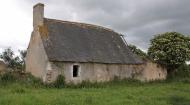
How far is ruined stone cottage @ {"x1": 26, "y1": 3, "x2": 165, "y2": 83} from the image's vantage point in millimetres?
27719

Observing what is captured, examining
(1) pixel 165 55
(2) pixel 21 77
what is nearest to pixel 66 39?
(2) pixel 21 77

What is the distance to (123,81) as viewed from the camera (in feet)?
103

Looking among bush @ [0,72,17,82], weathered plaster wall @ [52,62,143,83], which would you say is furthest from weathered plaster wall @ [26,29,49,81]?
bush @ [0,72,17,82]

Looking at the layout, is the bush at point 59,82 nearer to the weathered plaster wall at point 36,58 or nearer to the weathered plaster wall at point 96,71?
the weathered plaster wall at point 96,71

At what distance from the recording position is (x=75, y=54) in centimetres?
2916

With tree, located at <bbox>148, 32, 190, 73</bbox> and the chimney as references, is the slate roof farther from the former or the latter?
tree, located at <bbox>148, 32, 190, 73</bbox>

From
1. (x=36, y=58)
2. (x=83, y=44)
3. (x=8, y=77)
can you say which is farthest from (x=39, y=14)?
(x=8, y=77)

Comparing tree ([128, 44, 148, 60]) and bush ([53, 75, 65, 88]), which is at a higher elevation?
tree ([128, 44, 148, 60])

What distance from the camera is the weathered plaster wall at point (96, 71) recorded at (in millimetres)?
27875

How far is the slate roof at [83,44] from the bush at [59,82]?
4.96 ft

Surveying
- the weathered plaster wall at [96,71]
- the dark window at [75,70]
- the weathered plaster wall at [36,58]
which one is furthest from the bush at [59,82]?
the dark window at [75,70]

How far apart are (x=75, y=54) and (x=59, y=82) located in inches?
131

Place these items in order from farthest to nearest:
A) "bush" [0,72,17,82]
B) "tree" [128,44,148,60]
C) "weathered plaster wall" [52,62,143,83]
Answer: "tree" [128,44,148,60], "weathered plaster wall" [52,62,143,83], "bush" [0,72,17,82]

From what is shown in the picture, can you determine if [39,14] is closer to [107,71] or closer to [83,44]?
[83,44]
